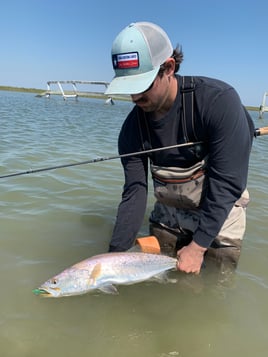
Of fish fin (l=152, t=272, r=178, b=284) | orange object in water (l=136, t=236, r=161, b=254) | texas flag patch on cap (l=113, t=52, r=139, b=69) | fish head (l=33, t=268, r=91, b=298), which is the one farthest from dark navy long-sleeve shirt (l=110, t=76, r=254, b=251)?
fish head (l=33, t=268, r=91, b=298)

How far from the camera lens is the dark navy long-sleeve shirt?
8.77 ft

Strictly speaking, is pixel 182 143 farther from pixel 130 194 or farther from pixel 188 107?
pixel 130 194

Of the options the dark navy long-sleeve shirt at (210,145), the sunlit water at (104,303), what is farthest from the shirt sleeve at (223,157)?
the sunlit water at (104,303)

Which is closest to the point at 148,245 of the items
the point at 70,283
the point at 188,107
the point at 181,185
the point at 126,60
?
the point at 181,185

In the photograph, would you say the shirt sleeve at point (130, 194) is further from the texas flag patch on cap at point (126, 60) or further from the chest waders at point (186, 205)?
the texas flag patch on cap at point (126, 60)

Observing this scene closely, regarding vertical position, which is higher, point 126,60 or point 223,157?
point 126,60

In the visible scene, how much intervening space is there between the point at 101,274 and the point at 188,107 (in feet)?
4.56

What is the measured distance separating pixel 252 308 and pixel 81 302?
149cm

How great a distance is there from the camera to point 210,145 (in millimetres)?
2811

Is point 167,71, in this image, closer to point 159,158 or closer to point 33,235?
point 159,158

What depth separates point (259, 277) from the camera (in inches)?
150

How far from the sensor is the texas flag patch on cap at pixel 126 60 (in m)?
2.52

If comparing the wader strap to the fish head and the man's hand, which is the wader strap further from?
the fish head

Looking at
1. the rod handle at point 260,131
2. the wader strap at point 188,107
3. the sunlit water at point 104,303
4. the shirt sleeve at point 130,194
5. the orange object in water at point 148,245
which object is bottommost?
the sunlit water at point 104,303
